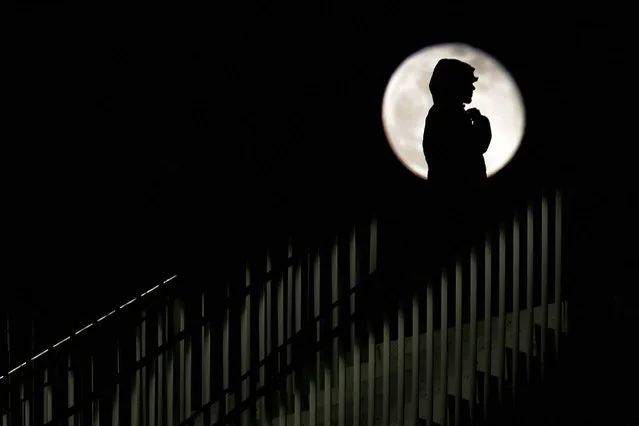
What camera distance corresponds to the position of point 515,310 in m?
4.98

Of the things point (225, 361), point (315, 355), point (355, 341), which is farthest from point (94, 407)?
point (355, 341)

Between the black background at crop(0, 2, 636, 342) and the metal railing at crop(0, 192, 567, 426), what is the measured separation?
393 cm

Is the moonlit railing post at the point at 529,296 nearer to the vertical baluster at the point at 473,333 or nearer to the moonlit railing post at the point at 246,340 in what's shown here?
the vertical baluster at the point at 473,333

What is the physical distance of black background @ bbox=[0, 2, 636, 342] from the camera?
10.4 m

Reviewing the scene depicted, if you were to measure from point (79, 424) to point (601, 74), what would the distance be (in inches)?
338

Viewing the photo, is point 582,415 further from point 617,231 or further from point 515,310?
point 617,231

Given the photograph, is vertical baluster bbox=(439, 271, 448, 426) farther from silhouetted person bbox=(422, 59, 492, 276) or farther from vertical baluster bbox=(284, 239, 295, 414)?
silhouetted person bbox=(422, 59, 492, 276)

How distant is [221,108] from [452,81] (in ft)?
18.9

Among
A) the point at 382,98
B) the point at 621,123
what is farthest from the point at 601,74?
the point at 382,98

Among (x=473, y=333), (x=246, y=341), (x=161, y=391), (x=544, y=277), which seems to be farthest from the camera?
(x=161, y=391)

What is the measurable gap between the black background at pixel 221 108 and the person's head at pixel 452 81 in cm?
356

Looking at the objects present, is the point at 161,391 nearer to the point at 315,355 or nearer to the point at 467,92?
the point at 315,355

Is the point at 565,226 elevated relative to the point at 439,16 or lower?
lower

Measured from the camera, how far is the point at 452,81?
6.07m
